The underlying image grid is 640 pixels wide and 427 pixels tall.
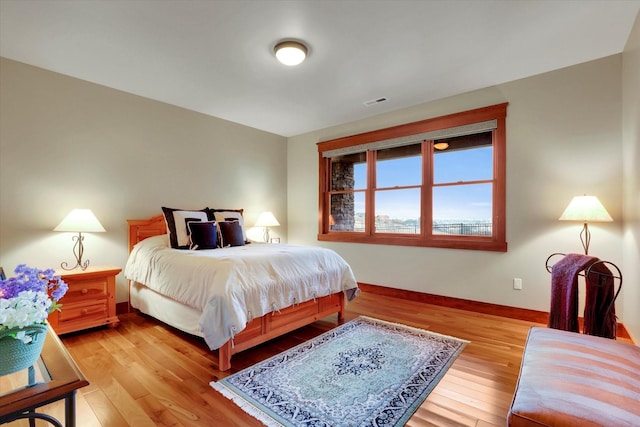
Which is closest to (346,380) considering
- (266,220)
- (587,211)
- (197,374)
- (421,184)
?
(197,374)

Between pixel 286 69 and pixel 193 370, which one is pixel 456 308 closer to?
pixel 193 370

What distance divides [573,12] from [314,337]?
3269mm

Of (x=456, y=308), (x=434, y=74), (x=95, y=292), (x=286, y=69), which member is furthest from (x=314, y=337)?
(x=434, y=74)

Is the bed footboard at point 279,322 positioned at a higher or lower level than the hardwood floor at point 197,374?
higher

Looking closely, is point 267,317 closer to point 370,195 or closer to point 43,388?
point 43,388

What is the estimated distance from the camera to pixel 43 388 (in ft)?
3.06

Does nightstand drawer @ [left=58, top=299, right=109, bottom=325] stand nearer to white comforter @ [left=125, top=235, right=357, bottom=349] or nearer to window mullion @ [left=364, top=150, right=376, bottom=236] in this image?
white comforter @ [left=125, top=235, right=357, bottom=349]

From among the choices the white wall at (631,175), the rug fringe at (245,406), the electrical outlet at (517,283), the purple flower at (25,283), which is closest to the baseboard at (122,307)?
the rug fringe at (245,406)

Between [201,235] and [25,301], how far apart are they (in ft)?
7.75

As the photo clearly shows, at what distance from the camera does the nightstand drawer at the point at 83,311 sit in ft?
8.93

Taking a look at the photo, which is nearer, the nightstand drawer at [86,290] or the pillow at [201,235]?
the nightstand drawer at [86,290]

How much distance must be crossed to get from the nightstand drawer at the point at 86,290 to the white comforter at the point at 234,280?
317mm

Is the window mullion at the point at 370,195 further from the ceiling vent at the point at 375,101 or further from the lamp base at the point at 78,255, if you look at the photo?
the lamp base at the point at 78,255

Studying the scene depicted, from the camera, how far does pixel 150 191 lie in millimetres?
3719
